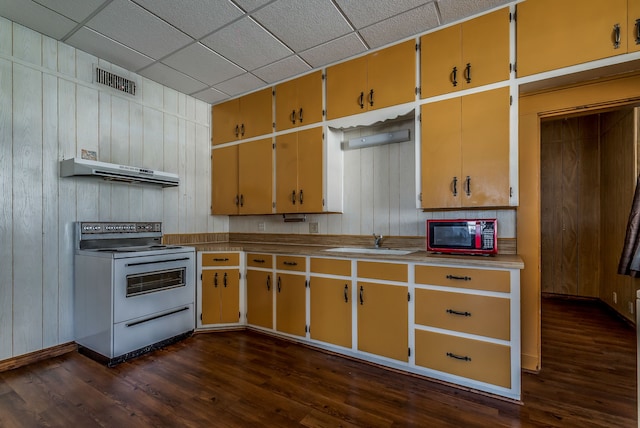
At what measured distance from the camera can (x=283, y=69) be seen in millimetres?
3299

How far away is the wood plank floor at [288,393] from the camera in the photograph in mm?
1843

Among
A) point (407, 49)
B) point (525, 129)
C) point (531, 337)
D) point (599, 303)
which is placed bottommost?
point (599, 303)

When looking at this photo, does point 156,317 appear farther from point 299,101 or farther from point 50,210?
point 299,101

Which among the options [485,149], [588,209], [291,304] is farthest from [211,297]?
[588,209]

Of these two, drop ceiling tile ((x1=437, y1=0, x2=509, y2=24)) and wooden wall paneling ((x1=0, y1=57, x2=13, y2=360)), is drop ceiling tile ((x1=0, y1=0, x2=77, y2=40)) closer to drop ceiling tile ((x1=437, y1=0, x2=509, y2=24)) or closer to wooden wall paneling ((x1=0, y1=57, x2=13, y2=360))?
wooden wall paneling ((x1=0, y1=57, x2=13, y2=360))

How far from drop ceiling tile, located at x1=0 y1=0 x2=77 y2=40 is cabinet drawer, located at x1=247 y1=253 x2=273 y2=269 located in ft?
8.50

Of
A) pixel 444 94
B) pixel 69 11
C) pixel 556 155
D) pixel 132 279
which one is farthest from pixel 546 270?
pixel 69 11

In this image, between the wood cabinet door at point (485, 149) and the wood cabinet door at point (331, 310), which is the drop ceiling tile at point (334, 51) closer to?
the wood cabinet door at point (485, 149)

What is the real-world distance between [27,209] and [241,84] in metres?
2.42

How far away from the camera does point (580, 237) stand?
4.59m

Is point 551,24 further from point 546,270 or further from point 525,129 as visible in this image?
point 546,270

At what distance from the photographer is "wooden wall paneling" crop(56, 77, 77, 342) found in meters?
2.79

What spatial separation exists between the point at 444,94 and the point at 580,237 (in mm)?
3823

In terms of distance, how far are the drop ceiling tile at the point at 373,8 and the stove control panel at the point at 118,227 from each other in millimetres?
2893
